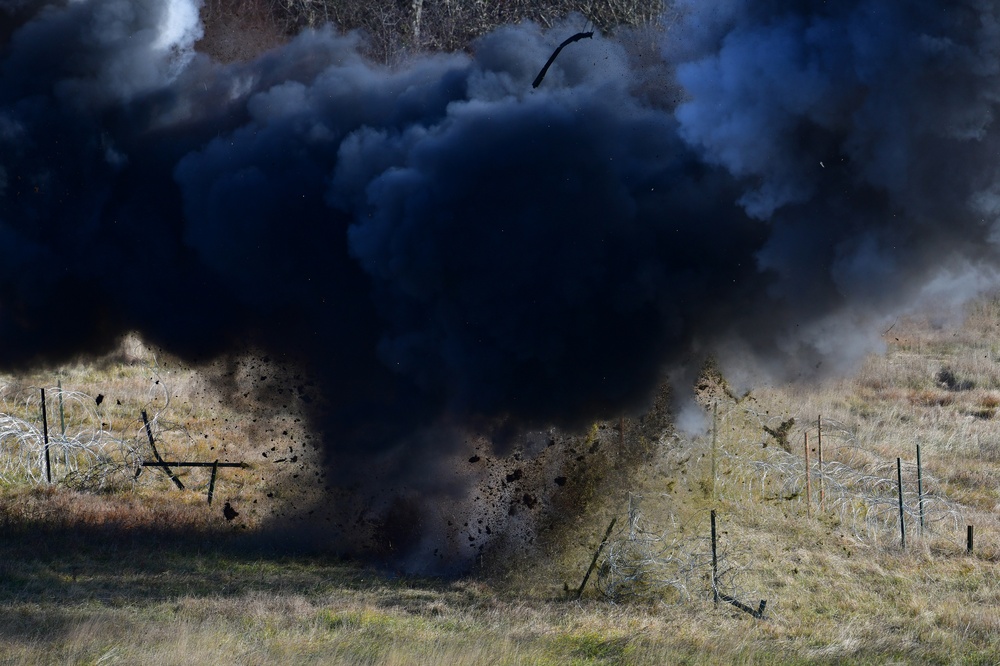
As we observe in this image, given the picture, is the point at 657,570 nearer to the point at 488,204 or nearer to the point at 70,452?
the point at 488,204

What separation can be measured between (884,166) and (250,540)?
1011 cm

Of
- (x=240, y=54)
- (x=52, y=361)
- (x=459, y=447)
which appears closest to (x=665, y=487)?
(x=459, y=447)

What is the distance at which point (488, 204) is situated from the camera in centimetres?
1422

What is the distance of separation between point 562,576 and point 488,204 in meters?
4.96

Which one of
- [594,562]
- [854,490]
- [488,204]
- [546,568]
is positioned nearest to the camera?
[594,562]

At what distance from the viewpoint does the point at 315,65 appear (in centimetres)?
1688

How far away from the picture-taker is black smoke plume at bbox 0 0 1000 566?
1266cm

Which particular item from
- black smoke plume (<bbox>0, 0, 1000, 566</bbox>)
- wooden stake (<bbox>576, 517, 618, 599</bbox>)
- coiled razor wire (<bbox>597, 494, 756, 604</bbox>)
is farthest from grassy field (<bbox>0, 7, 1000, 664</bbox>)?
black smoke plume (<bbox>0, 0, 1000, 566</bbox>)

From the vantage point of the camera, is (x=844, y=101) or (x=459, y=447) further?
(x=459, y=447)

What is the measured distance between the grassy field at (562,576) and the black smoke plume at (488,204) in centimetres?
170

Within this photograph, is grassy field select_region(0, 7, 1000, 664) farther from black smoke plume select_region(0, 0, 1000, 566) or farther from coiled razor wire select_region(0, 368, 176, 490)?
black smoke plume select_region(0, 0, 1000, 566)

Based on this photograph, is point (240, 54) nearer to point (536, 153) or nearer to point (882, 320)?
point (536, 153)

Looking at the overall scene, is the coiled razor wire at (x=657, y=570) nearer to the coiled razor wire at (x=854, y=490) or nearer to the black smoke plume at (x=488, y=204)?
the black smoke plume at (x=488, y=204)

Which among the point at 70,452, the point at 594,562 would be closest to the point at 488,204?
the point at 594,562
